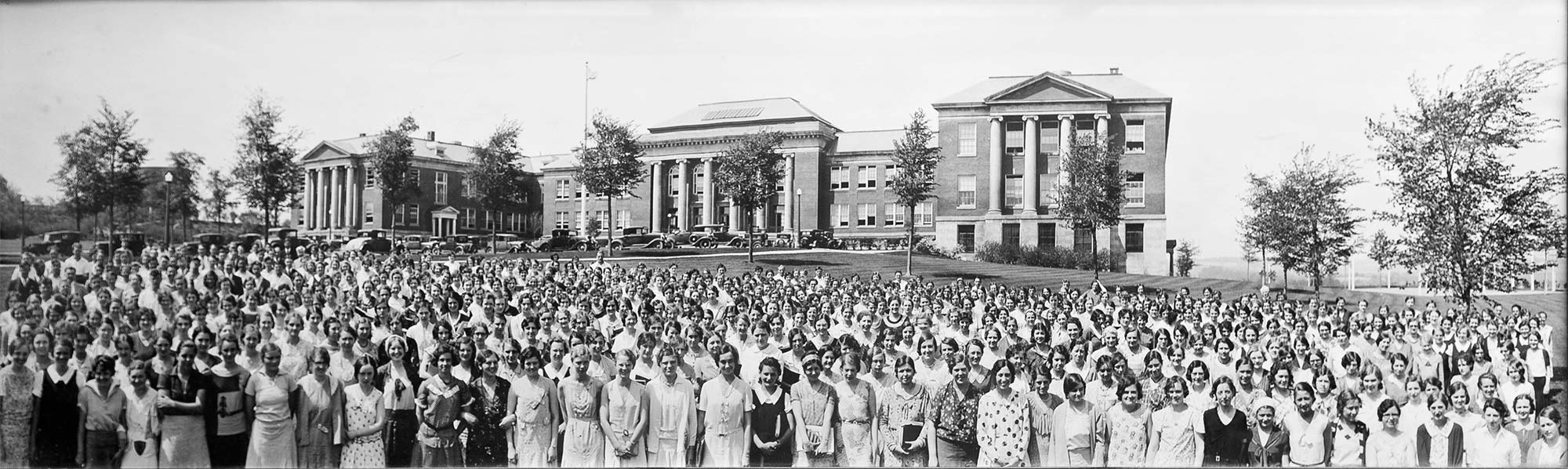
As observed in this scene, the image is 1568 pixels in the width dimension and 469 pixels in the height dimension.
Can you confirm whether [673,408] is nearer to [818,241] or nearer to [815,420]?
[815,420]

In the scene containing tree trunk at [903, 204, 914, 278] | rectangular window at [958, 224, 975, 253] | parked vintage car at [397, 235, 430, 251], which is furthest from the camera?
rectangular window at [958, 224, 975, 253]

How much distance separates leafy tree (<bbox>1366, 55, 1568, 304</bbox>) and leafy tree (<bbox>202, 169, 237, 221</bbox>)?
2194 cm

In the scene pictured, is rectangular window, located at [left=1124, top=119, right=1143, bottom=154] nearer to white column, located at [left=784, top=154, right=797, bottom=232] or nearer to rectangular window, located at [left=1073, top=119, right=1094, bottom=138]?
rectangular window, located at [left=1073, top=119, right=1094, bottom=138]

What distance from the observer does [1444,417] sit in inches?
321

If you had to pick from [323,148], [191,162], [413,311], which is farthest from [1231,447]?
[323,148]

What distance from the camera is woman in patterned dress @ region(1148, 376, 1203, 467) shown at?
Result: 7848 mm

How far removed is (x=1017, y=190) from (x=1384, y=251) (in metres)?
23.7

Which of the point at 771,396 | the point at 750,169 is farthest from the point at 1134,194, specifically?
the point at 771,396

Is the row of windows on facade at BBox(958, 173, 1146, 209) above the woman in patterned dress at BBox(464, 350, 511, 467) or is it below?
above

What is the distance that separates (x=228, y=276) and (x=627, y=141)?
61.2ft

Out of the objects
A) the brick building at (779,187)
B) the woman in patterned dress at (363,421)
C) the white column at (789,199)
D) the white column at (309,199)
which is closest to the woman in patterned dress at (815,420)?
the woman in patterned dress at (363,421)

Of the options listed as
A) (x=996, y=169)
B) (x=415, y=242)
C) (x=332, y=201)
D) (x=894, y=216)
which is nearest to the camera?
(x=332, y=201)

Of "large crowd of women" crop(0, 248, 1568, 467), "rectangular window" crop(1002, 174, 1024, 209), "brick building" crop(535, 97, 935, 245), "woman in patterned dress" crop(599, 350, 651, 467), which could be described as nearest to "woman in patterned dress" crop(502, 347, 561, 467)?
"large crowd of women" crop(0, 248, 1568, 467)

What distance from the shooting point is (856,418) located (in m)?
8.25
